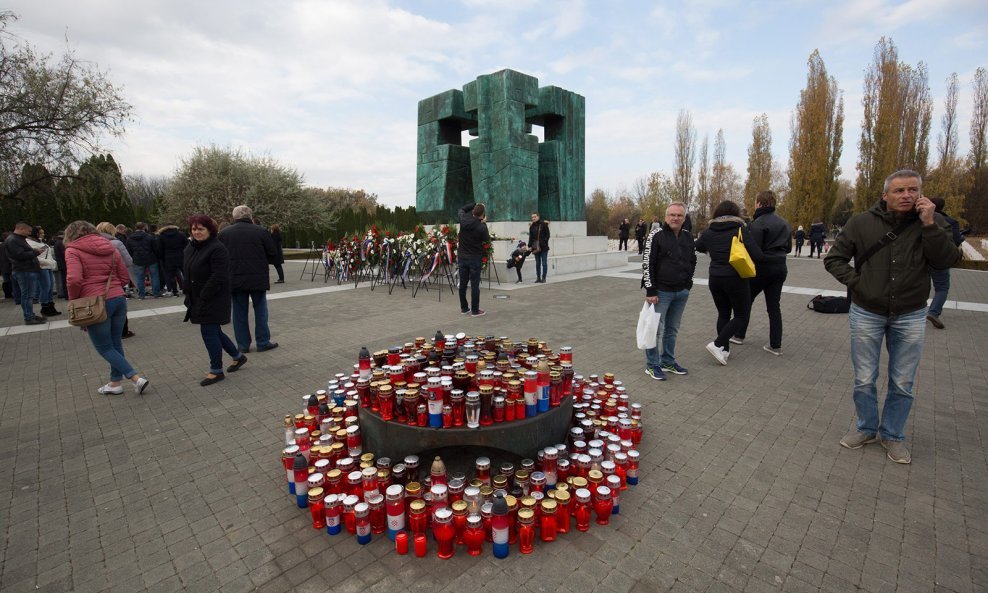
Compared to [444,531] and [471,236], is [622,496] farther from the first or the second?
[471,236]

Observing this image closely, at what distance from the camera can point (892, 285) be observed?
307cm

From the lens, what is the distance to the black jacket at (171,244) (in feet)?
36.4

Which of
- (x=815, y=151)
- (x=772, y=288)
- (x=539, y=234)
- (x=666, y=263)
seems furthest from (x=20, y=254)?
(x=815, y=151)

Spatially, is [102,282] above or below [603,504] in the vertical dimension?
above

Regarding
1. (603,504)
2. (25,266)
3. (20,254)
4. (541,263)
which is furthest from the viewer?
(541,263)

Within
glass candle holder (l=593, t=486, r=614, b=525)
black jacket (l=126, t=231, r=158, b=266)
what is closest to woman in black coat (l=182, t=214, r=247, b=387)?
glass candle holder (l=593, t=486, r=614, b=525)

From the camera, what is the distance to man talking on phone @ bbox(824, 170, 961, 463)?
2.98 metres

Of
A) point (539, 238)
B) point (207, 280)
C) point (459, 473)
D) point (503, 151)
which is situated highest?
point (503, 151)

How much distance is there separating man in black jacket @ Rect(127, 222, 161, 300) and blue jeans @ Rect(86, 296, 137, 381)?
26.5ft

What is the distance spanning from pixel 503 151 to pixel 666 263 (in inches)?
425

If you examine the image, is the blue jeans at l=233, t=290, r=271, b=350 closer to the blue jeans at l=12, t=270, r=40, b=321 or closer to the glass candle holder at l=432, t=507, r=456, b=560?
the glass candle holder at l=432, t=507, r=456, b=560

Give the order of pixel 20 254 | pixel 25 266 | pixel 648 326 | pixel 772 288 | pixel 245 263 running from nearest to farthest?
pixel 648 326, pixel 772 288, pixel 245 263, pixel 20 254, pixel 25 266

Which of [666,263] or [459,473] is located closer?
[459,473]

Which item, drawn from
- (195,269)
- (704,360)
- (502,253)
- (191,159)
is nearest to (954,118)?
(502,253)
